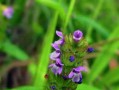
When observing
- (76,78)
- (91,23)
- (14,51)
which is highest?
(91,23)

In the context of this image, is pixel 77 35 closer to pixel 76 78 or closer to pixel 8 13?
pixel 76 78

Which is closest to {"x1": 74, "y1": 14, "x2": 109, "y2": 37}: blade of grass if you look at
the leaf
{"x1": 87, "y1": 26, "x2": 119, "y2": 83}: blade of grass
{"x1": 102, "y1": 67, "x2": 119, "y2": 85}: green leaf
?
{"x1": 87, "y1": 26, "x2": 119, "y2": 83}: blade of grass

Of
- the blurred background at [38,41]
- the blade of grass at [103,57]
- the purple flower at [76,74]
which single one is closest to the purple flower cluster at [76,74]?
the purple flower at [76,74]

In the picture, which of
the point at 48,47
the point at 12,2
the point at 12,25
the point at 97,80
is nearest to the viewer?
the point at 48,47

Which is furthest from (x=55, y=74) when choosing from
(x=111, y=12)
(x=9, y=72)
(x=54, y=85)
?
(x=111, y=12)

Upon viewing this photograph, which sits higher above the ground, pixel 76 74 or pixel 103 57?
pixel 103 57

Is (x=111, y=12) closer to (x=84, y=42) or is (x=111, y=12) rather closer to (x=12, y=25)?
(x=12, y=25)

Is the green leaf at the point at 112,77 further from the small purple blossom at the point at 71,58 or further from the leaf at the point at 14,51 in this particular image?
the small purple blossom at the point at 71,58

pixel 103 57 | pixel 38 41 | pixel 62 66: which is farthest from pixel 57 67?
pixel 38 41
